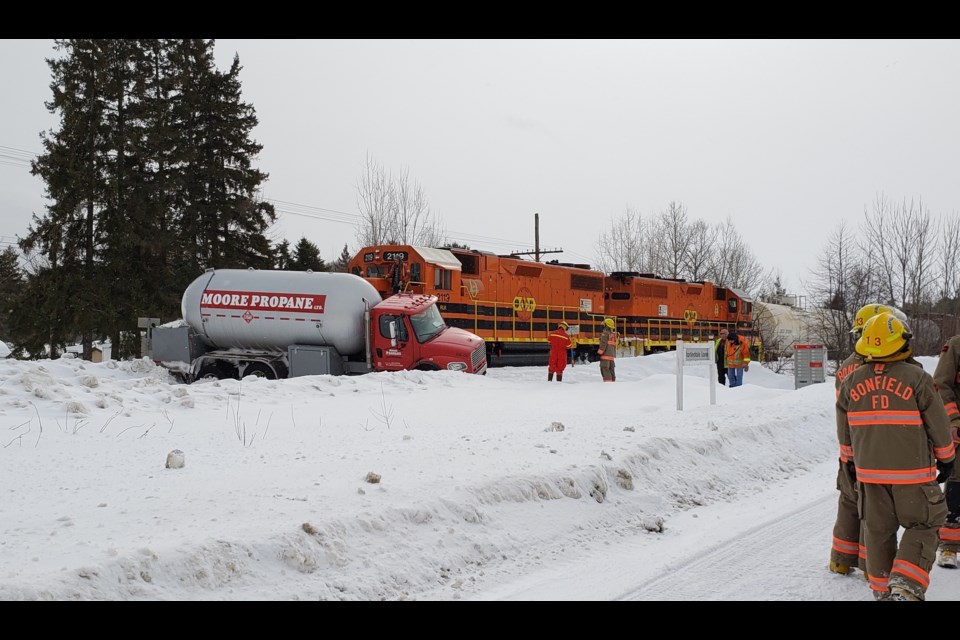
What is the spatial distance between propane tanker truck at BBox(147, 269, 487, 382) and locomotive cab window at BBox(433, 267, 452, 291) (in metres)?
3.61

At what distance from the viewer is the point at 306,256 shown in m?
45.3

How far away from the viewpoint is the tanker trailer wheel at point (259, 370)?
19938 millimetres

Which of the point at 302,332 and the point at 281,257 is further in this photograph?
the point at 281,257

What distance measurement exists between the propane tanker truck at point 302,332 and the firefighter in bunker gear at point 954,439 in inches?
561

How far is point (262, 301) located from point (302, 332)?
4.45ft

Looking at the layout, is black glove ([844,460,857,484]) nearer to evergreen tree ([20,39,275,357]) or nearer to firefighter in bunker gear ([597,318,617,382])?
firefighter in bunker gear ([597,318,617,382])

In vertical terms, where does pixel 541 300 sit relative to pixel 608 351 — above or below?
above

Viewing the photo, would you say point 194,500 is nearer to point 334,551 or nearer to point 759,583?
point 334,551

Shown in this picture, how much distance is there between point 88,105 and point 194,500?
104 feet

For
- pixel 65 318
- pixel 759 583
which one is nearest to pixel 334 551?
pixel 759 583

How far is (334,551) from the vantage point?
17.4 feet

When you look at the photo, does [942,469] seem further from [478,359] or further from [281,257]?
[281,257]

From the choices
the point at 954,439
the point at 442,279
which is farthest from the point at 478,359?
the point at 954,439

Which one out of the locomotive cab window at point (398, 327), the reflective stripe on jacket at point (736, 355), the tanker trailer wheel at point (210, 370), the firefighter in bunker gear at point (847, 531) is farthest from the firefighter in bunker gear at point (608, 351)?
the firefighter in bunker gear at point (847, 531)
